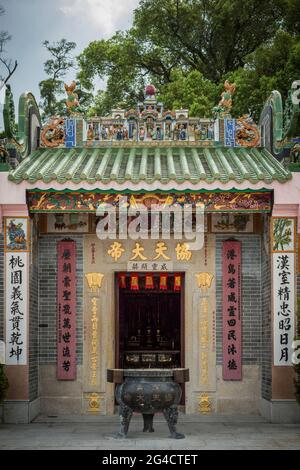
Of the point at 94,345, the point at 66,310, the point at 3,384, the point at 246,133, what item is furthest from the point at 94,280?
the point at 246,133

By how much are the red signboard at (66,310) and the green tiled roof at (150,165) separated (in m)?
1.23

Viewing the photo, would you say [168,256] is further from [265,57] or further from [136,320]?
[265,57]

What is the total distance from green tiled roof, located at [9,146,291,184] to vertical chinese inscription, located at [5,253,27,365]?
112 cm

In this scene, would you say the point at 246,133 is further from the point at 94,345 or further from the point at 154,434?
the point at 154,434

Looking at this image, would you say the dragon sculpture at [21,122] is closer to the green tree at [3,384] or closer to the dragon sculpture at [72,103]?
the dragon sculpture at [72,103]

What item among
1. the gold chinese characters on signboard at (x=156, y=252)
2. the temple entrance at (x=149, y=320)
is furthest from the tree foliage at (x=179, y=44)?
the gold chinese characters on signboard at (x=156, y=252)

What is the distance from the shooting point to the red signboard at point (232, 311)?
35.0ft

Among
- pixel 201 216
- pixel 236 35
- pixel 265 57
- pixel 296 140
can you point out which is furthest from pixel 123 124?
pixel 236 35

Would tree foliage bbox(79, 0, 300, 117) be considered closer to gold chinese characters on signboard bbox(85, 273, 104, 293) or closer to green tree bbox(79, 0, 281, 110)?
green tree bbox(79, 0, 281, 110)

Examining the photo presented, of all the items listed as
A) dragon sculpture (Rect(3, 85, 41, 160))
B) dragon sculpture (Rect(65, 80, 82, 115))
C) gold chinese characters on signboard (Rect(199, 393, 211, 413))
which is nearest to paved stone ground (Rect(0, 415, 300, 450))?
gold chinese characters on signboard (Rect(199, 393, 211, 413))

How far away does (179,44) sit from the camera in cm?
2395

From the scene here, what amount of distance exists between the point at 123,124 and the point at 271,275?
325 centimetres

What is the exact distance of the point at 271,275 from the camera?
10.1 m

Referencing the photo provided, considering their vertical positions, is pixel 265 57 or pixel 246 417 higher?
pixel 265 57
